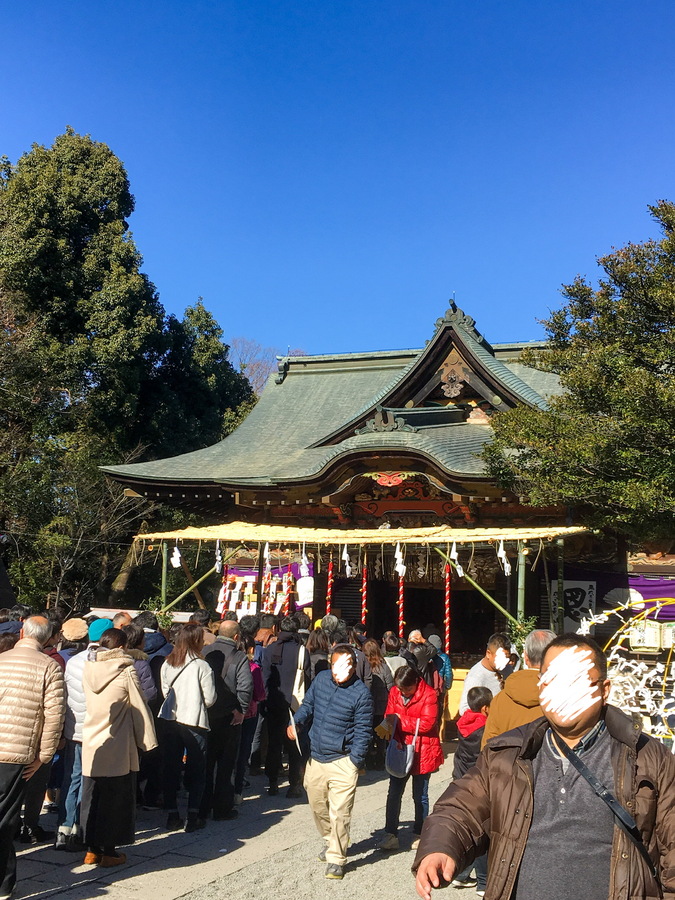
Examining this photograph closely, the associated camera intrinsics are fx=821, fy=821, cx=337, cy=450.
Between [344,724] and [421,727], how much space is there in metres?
0.81

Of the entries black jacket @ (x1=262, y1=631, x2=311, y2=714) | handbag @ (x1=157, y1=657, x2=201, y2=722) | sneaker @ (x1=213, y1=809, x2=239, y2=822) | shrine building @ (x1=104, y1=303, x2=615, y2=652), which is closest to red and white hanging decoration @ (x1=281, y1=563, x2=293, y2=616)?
shrine building @ (x1=104, y1=303, x2=615, y2=652)

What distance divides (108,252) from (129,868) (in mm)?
19852

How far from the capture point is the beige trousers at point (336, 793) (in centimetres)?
589

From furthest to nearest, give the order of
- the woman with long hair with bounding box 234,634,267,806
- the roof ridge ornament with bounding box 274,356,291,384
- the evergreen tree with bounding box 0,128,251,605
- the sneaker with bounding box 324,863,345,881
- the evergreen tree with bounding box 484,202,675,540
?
the roof ridge ornament with bounding box 274,356,291,384 → the evergreen tree with bounding box 0,128,251,605 → the evergreen tree with bounding box 484,202,675,540 → the woman with long hair with bounding box 234,634,267,806 → the sneaker with bounding box 324,863,345,881

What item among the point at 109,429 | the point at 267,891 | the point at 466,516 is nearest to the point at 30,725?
the point at 267,891

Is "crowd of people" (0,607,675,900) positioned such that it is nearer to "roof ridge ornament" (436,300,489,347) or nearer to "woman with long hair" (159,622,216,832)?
"woman with long hair" (159,622,216,832)

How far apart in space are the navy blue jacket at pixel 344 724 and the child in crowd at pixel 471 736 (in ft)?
2.27

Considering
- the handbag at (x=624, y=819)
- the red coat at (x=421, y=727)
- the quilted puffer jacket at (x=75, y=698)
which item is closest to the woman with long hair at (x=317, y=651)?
the red coat at (x=421, y=727)

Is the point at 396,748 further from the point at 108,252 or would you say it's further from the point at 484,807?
the point at 108,252

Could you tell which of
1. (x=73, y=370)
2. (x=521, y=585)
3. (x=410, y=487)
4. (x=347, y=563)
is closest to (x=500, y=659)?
(x=521, y=585)

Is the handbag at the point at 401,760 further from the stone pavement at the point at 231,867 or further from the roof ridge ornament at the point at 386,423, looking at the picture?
the roof ridge ornament at the point at 386,423

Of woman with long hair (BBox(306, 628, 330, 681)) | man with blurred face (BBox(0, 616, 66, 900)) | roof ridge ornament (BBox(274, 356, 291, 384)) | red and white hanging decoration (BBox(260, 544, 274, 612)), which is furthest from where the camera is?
roof ridge ornament (BBox(274, 356, 291, 384))

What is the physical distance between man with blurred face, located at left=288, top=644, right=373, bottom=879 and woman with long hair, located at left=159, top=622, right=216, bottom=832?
1.04 metres

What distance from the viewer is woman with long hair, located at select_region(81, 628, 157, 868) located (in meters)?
5.68
